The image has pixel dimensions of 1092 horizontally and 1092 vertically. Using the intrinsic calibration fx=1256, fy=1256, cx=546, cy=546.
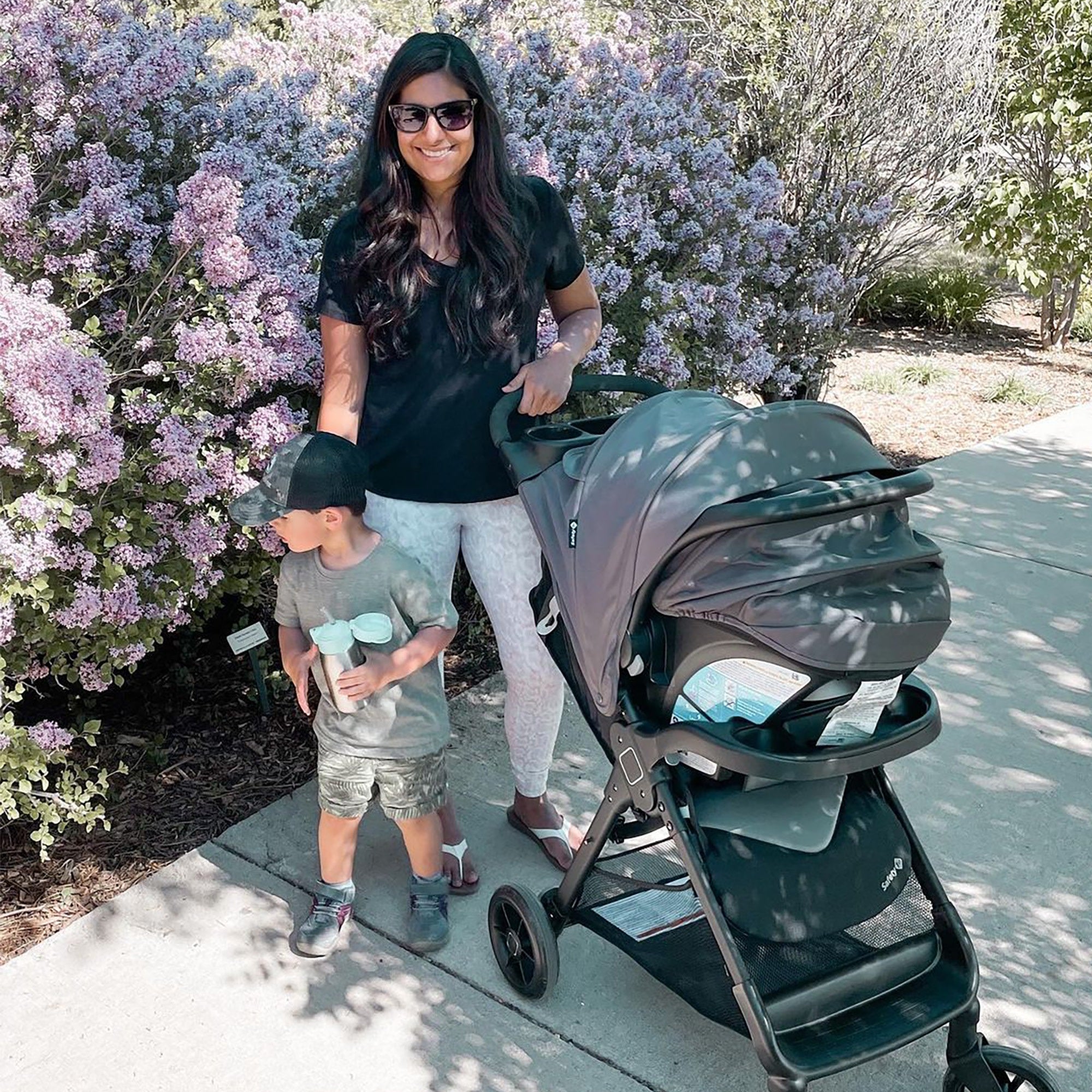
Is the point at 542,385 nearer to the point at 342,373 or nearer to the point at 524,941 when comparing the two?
the point at 342,373

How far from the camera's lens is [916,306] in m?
10.4

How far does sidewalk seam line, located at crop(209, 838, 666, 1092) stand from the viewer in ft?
8.84

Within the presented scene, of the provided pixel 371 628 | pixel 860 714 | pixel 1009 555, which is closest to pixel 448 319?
pixel 371 628

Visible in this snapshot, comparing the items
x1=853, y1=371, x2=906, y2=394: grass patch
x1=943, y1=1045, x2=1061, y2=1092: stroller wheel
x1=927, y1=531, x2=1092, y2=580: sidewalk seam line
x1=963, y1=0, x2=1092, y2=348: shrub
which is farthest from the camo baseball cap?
x1=963, y1=0, x2=1092, y2=348: shrub

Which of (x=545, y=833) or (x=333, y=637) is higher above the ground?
(x=333, y=637)

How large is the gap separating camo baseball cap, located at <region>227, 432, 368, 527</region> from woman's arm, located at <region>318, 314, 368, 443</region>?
0.64 ft

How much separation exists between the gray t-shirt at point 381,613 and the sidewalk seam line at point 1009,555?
3.34 metres

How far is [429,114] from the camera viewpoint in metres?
2.71

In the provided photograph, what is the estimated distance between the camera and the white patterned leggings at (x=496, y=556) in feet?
9.96

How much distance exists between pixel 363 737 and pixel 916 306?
8.62m

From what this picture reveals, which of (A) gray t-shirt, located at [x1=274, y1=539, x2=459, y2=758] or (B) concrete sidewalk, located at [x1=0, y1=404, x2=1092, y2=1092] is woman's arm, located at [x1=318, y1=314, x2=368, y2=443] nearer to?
(A) gray t-shirt, located at [x1=274, y1=539, x2=459, y2=758]

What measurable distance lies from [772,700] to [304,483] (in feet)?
3.50

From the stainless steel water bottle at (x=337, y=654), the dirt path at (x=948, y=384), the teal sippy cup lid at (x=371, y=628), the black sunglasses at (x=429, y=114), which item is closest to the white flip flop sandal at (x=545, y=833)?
Answer: the stainless steel water bottle at (x=337, y=654)

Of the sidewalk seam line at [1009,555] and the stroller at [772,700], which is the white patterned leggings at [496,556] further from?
the sidewalk seam line at [1009,555]
